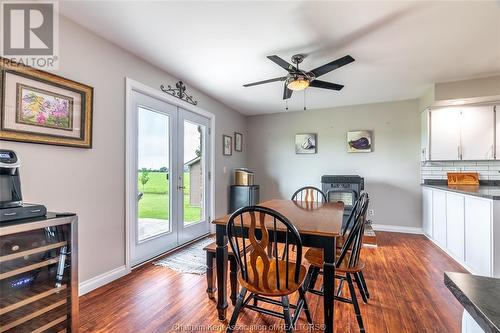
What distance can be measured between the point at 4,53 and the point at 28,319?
1.73 meters

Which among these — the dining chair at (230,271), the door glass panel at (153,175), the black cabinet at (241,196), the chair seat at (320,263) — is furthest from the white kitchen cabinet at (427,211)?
the door glass panel at (153,175)

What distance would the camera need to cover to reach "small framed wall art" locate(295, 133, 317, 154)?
493cm

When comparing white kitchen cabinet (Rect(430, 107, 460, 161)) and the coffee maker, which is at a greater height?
white kitchen cabinet (Rect(430, 107, 460, 161))

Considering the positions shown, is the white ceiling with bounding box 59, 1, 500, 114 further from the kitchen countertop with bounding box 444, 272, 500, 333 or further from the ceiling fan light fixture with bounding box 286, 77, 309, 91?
the kitchen countertop with bounding box 444, 272, 500, 333

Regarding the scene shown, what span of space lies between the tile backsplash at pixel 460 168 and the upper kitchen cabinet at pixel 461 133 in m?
0.29

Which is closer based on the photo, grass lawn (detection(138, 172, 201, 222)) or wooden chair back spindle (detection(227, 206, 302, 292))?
wooden chair back spindle (detection(227, 206, 302, 292))

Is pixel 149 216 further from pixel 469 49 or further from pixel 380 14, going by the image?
pixel 469 49

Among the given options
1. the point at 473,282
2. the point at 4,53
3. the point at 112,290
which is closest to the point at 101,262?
the point at 112,290

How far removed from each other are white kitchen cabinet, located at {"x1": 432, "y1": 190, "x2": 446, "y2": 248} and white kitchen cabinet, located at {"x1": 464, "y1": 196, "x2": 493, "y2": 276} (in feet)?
2.01

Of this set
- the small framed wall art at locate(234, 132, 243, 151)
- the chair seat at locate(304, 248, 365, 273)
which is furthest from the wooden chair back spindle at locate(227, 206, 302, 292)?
the small framed wall art at locate(234, 132, 243, 151)

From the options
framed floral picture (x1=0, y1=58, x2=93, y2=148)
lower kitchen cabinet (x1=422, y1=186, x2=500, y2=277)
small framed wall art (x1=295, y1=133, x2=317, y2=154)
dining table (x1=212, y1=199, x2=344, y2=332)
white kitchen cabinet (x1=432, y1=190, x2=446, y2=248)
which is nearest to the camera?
dining table (x1=212, y1=199, x2=344, y2=332)

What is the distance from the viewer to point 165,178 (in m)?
3.17

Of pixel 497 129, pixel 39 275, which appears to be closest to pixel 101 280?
pixel 39 275

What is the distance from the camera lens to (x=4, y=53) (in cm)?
164
